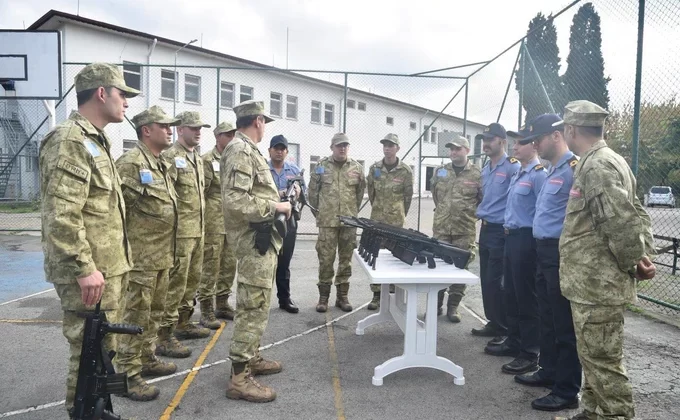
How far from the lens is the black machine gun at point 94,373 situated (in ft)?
7.68

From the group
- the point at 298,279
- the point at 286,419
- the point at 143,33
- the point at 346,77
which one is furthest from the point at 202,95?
the point at 286,419

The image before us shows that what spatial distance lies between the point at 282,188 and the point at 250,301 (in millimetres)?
2330

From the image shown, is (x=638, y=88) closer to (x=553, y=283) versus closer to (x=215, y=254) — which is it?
(x=553, y=283)

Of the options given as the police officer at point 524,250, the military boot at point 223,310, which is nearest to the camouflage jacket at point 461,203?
the police officer at point 524,250

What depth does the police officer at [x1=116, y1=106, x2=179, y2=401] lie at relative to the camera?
3.22 meters

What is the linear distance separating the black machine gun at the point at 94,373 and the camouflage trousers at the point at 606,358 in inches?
96.0

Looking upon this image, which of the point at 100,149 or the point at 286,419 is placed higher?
the point at 100,149

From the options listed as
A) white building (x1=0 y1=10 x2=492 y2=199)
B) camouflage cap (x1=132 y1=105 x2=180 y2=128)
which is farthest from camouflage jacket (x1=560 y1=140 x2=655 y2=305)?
white building (x1=0 y1=10 x2=492 y2=199)

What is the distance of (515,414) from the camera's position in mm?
3131

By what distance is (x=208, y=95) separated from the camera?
1638 centimetres

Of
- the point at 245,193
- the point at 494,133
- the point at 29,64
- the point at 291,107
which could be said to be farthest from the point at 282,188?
the point at 291,107

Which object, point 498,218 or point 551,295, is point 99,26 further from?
point 551,295

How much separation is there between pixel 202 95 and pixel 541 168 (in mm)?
14159

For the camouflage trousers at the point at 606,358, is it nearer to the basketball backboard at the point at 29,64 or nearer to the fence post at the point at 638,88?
the fence post at the point at 638,88
